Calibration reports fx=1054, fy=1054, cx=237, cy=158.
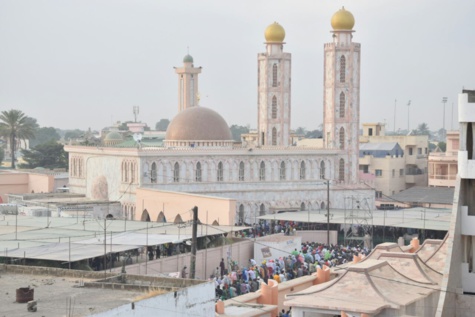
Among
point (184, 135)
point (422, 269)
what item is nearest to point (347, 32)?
point (184, 135)

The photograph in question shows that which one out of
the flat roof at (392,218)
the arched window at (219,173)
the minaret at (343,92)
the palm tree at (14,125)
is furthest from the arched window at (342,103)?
the palm tree at (14,125)

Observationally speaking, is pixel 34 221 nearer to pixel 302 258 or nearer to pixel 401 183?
pixel 302 258

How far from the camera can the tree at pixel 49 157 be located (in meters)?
92.6

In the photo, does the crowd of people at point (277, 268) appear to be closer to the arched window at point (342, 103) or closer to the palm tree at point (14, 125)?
the arched window at point (342, 103)

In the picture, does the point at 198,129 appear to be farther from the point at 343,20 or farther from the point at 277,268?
the point at 277,268

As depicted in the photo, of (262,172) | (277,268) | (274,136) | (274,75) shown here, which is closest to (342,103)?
(274,75)

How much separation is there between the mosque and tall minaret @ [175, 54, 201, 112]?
35.2ft

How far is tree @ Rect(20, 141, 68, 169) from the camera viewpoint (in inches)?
3644

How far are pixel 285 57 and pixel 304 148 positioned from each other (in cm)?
747

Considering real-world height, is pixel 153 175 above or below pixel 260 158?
below

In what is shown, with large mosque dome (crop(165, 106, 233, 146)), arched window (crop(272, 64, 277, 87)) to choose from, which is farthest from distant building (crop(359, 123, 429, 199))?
large mosque dome (crop(165, 106, 233, 146))

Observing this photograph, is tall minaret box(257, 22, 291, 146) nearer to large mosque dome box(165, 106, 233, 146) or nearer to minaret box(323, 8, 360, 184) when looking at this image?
minaret box(323, 8, 360, 184)

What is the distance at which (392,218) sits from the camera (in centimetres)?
4656

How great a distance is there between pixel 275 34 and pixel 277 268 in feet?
98.3
